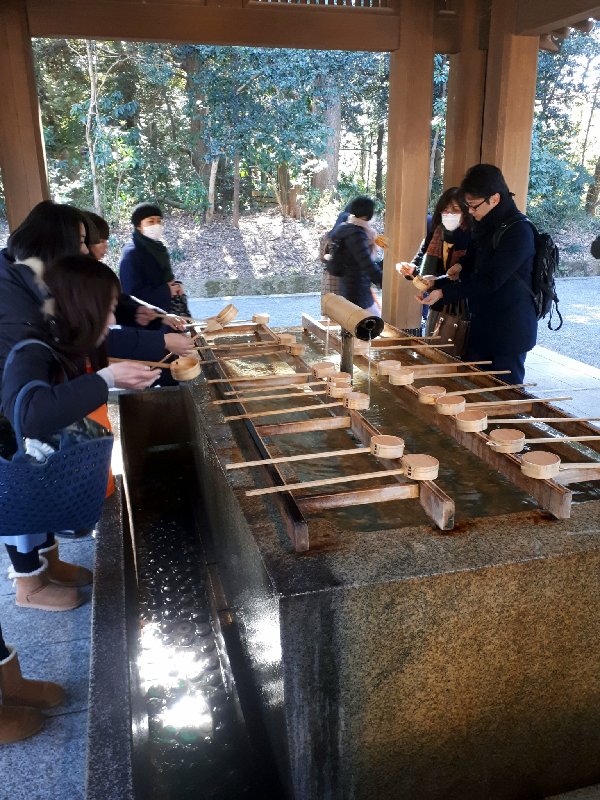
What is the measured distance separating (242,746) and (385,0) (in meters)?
6.33

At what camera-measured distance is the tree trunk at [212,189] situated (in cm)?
1658

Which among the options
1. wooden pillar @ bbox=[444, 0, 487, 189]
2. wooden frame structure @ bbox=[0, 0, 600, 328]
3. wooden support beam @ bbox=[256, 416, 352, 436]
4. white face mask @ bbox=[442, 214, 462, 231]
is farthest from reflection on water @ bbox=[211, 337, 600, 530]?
wooden pillar @ bbox=[444, 0, 487, 189]

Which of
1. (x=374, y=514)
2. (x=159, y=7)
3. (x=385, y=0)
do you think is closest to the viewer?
(x=374, y=514)

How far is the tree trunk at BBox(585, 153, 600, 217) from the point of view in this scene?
62.7 feet

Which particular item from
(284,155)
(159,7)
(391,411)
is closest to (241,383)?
(391,411)

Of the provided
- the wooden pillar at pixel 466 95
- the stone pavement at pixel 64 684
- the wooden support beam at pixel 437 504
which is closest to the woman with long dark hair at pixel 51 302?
the stone pavement at pixel 64 684

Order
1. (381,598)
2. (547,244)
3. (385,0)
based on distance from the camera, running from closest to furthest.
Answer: (381,598)
(547,244)
(385,0)

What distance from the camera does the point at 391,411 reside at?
3066 millimetres

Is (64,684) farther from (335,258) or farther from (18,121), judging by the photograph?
(18,121)

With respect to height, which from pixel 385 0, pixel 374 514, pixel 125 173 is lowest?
pixel 374 514

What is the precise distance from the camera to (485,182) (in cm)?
367

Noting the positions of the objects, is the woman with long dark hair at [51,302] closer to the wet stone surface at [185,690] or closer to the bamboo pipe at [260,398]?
the bamboo pipe at [260,398]

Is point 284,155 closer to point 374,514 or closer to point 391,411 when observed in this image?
point 391,411

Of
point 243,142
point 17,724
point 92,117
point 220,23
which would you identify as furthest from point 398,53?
point 92,117
